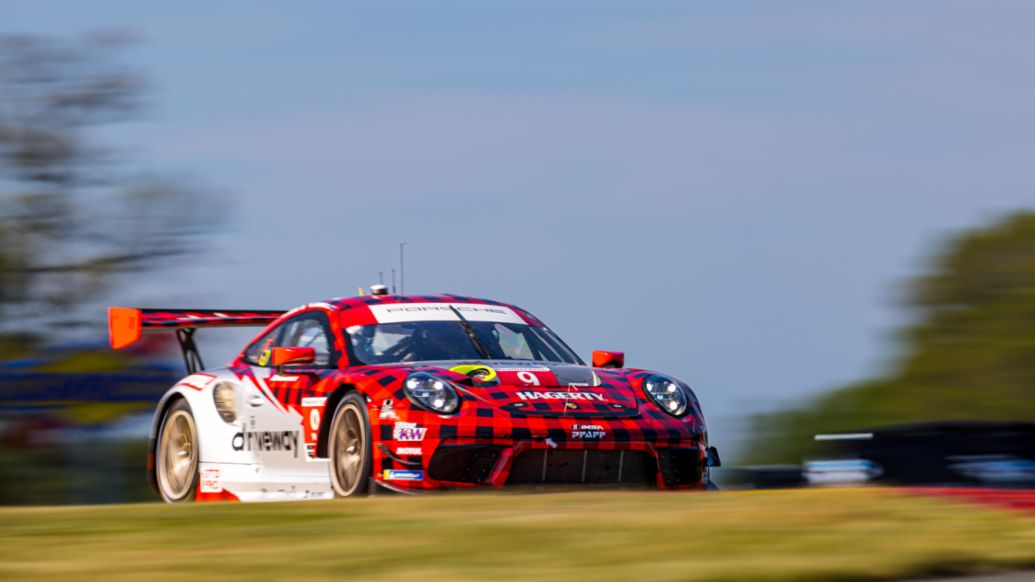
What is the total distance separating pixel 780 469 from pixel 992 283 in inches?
498

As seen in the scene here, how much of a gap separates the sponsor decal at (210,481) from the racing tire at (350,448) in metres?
1.21

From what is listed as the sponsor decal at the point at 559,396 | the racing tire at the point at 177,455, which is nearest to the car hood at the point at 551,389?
the sponsor decal at the point at 559,396

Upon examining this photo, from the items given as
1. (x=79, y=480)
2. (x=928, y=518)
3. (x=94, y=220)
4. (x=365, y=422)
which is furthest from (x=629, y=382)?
(x=94, y=220)

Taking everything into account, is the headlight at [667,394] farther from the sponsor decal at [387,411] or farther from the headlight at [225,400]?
the headlight at [225,400]

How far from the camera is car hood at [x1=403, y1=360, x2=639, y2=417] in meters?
7.96

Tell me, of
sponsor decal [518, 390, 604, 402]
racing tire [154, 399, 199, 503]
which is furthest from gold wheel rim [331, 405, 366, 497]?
racing tire [154, 399, 199, 503]

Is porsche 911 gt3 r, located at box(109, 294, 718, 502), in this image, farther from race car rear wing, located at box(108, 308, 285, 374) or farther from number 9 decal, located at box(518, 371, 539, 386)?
race car rear wing, located at box(108, 308, 285, 374)

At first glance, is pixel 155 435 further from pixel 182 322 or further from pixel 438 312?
A: pixel 438 312

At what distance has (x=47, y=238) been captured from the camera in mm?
21125

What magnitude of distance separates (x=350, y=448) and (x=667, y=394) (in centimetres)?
171

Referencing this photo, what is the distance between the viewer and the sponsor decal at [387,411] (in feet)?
25.5

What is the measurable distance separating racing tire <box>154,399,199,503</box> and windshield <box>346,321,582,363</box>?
52.5 inches

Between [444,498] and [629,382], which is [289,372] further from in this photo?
[444,498]

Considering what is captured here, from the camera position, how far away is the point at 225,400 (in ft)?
30.6
